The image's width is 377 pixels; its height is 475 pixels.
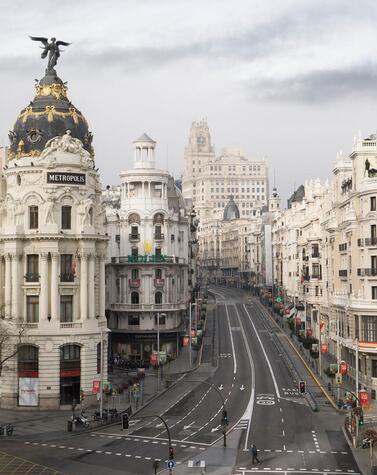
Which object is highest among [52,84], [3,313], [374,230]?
[52,84]

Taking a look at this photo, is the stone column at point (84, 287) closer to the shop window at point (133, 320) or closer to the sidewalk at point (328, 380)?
the sidewalk at point (328, 380)

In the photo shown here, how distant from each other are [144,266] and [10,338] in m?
41.9

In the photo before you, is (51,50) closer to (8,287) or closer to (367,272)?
(8,287)

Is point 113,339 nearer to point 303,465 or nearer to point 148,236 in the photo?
point 148,236

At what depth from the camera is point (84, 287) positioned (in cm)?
8931

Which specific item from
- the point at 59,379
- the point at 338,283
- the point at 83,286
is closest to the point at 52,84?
the point at 83,286

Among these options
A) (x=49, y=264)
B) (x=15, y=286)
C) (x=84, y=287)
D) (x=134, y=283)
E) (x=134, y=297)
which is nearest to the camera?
(x=15, y=286)

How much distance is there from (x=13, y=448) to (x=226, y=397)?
3026 centimetres

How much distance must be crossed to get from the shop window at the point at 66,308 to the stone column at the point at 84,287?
139 centimetres

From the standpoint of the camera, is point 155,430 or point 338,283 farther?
Answer: point 338,283

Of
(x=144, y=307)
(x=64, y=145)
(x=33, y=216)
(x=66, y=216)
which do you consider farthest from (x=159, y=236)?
(x=64, y=145)

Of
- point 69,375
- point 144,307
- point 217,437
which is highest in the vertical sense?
point 144,307

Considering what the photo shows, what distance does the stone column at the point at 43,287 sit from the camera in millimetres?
87625

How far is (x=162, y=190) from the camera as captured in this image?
128750mm
